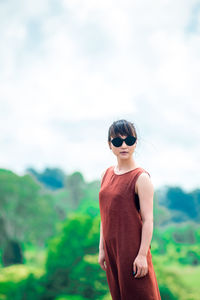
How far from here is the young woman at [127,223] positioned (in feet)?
6.03

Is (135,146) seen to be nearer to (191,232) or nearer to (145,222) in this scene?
(145,222)

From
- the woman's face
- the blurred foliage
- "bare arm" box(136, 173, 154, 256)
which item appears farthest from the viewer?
the blurred foliage

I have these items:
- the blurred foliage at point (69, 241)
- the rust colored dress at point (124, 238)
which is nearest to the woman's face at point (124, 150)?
the rust colored dress at point (124, 238)

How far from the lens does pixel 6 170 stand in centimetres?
1347

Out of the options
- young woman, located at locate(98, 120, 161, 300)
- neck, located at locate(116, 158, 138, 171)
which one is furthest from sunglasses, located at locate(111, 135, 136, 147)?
neck, located at locate(116, 158, 138, 171)

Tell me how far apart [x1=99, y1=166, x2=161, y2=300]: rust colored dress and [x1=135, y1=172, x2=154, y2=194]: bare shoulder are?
2 centimetres

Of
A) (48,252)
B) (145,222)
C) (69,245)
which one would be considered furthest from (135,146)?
(48,252)

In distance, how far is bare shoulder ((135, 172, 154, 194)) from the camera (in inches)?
73.4

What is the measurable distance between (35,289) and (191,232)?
713cm

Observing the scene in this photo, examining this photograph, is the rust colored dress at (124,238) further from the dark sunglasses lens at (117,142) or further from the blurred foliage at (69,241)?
the blurred foliage at (69,241)

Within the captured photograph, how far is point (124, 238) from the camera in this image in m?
1.87

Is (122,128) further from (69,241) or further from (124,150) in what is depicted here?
(69,241)

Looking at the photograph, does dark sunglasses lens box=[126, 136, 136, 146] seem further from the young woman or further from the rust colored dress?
the rust colored dress

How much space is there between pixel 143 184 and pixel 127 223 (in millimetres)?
259
